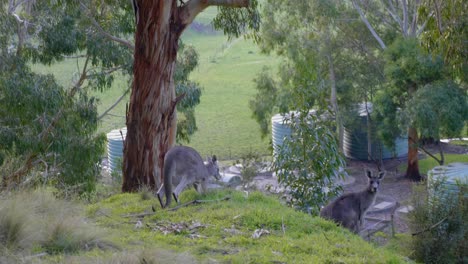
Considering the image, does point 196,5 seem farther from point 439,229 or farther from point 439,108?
point 439,108

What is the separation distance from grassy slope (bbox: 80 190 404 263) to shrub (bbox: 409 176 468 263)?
3.12m

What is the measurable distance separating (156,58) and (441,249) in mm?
6296

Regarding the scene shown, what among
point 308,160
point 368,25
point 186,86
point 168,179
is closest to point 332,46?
point 368,25

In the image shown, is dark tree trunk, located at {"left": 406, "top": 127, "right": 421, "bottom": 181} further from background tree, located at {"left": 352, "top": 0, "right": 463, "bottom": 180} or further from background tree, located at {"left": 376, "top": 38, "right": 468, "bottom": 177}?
background tree, located at {"left": 376, "top": 38, "right": 468, "bottom": 177}

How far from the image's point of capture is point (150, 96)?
13.3m

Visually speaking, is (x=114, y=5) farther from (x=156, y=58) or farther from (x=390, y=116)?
(x=390, y=116)

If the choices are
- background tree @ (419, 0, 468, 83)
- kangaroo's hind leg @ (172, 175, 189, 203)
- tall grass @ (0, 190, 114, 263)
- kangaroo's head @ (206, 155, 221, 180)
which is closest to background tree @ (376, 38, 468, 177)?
background tree @ (419, 0, 468, 83)

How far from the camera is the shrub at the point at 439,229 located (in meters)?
11.1

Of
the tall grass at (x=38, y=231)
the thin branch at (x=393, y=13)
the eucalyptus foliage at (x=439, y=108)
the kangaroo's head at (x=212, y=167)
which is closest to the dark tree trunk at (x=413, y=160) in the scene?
the eucalyptus foliage at (x=439, y=108)

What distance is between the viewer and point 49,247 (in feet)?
20.8

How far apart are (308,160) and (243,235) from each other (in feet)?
11.9

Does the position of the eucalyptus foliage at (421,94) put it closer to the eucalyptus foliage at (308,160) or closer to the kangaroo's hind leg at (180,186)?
the eucalyptus foliage at (308,160)

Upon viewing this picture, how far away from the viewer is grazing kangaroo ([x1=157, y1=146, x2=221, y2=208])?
9.25 meters

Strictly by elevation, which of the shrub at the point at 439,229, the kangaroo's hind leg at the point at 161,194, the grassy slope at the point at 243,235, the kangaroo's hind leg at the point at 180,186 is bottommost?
the shrub at the point at 439,229
